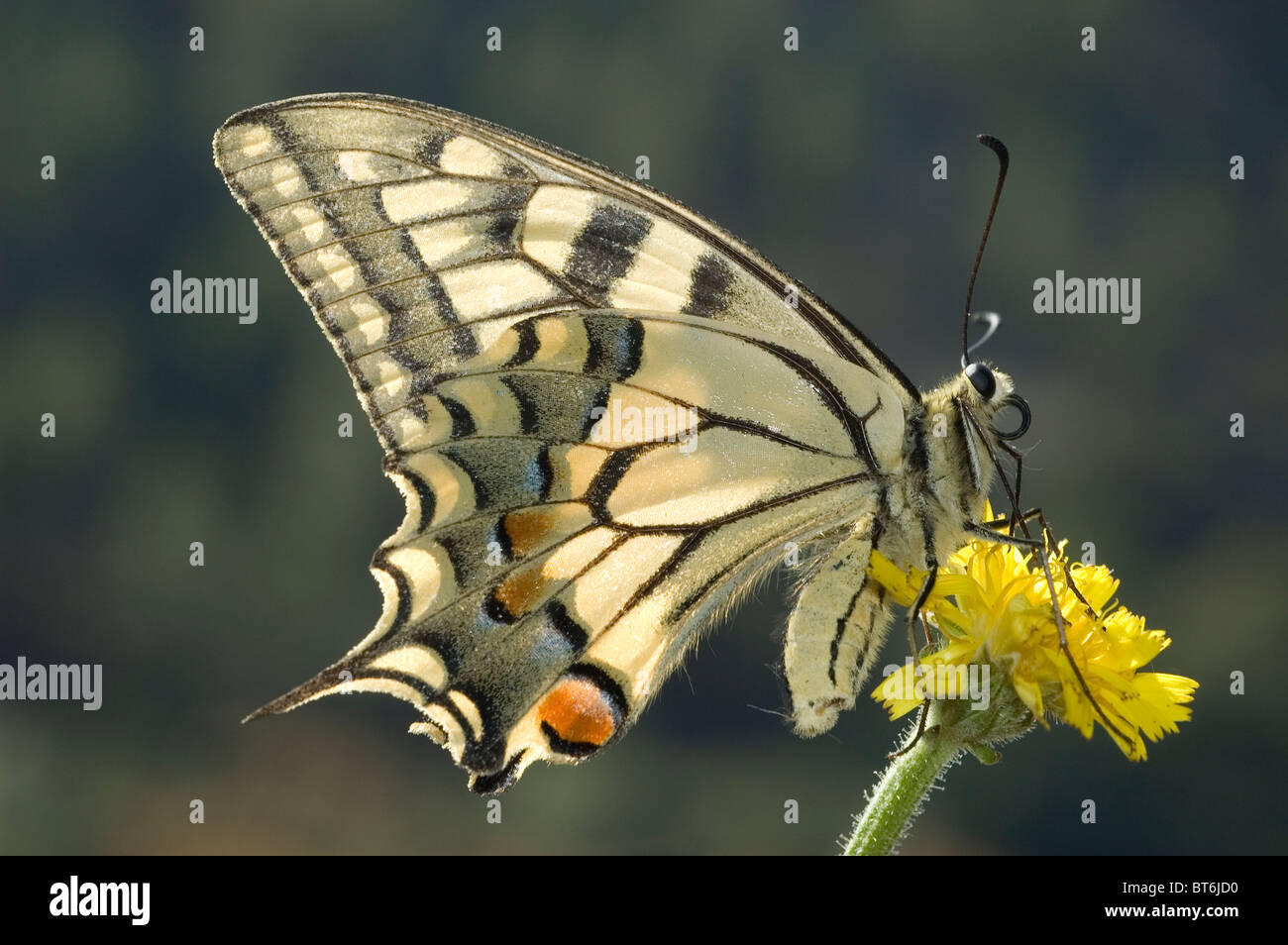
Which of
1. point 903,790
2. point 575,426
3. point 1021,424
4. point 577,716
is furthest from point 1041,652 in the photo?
point 575,426

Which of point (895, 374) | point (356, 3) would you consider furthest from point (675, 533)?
point (356, 3)

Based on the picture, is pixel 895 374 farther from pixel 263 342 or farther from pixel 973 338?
pixel 263 342

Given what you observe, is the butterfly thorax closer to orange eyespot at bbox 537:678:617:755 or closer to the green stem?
the green stem

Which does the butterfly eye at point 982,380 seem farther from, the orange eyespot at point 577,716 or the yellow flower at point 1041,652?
the orange eyespot at point 577,716

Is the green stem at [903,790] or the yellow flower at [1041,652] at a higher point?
the yellow flower at [1041,652]

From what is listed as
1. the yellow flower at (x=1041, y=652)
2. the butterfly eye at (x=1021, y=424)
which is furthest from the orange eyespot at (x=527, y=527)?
the butterfly eye at (x=1021, y=424)

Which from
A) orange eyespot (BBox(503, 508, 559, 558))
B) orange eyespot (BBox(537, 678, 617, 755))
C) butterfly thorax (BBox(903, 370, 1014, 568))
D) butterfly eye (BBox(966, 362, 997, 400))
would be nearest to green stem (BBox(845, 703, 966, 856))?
butterfly thorax (BBox(903, 370, 1014, 568))
